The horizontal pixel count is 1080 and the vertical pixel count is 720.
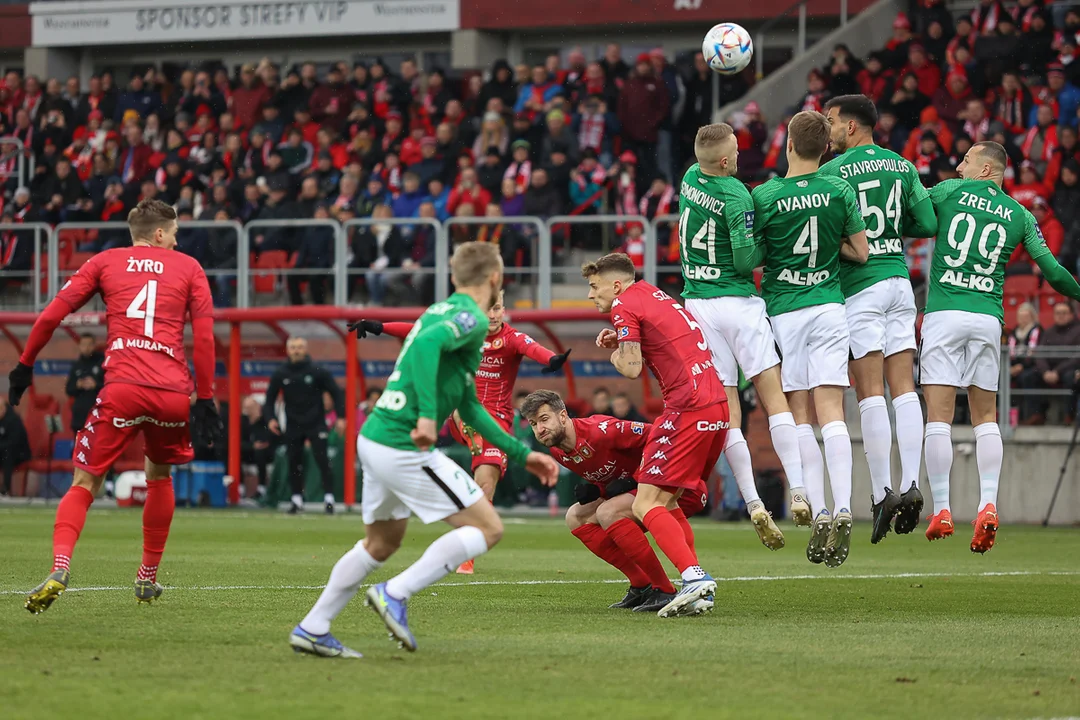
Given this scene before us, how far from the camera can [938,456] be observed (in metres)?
10.3

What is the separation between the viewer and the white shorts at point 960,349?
1003 centimetres

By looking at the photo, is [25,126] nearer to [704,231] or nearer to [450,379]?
[704,231]

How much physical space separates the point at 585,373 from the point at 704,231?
12.2 meters

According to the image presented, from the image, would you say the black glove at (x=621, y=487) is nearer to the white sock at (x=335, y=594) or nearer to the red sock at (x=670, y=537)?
the red sock at (x=670, y=537)

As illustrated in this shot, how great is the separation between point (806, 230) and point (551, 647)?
3546 millimetres

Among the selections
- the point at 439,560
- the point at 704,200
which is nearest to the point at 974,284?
the point at 704,200

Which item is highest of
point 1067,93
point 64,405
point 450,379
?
point 1067,93

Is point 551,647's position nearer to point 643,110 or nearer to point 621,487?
point 621,487

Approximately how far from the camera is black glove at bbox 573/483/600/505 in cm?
910

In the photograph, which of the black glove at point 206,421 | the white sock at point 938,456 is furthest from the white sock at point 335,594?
the white sock at point 938,456

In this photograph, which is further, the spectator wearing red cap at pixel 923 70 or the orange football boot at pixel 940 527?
the spectator wearing red cap at pixel 923 70

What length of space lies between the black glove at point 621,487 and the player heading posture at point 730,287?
2.34 ft

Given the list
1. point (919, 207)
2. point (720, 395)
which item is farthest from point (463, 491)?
point (919, 207)

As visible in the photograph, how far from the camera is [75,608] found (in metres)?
8.29
